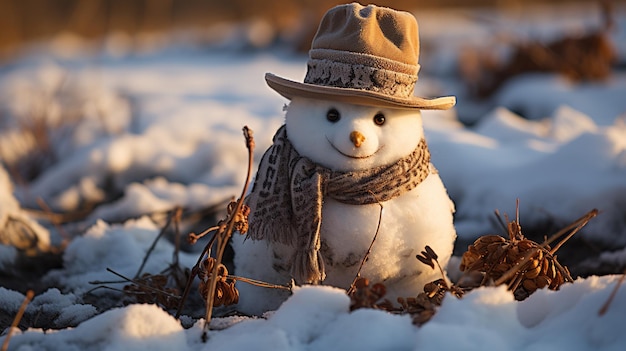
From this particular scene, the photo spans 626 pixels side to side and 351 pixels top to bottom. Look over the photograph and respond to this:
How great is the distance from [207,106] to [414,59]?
2877 millimetres

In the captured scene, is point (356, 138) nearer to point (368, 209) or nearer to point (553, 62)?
point (368, 209)

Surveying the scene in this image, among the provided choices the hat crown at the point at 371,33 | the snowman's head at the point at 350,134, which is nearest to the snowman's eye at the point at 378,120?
the snowman's head at the point at 350,134

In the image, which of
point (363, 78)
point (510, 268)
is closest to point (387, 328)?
point (510, 268)

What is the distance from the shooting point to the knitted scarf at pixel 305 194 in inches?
57.4

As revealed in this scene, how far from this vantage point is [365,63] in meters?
1.47

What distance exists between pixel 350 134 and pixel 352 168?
0.29ft

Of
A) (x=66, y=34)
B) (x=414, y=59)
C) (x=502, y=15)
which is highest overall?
(x=414, y=59)

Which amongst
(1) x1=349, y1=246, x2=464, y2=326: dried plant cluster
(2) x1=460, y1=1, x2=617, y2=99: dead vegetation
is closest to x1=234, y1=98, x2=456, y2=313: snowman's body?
(1) x1=349, y1=246, x2=464, y2=326: dried plant cluster

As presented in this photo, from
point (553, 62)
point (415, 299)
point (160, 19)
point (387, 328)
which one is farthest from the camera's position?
point (160, 19)

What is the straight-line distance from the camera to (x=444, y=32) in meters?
7.25

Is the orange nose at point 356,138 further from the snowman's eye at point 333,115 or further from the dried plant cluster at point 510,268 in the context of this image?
the dried plant cluster at point 510,268

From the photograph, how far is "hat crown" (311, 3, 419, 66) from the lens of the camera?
4.84ft

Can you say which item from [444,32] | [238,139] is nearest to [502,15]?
[444,32]

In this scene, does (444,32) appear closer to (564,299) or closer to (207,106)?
(207,106)
